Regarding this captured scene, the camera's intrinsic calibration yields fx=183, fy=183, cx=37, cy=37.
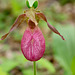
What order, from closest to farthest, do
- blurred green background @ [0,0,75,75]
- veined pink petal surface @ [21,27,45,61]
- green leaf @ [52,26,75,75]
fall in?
veined pink petal surface @ [21,27,45,61]
blurred green background @ [0,0,75,75]
green leaf @ [52,26,75,75]

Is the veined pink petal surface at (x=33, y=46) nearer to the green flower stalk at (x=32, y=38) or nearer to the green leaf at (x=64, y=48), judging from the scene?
the green flower stalk at (x=32, y=38)

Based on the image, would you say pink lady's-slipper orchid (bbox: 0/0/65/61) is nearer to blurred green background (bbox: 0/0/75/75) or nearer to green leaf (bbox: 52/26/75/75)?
blurred green background (bbox: 0/0/75/75)

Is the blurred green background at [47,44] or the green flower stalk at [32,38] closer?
the green flower stalk at [32,38]

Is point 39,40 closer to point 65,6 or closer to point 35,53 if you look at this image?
point 35,53

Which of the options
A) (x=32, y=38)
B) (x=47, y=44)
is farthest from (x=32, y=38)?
(x=47, y=44)

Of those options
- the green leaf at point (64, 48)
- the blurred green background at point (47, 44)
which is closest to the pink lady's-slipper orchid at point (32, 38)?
the blurred green background at point (47, 44)

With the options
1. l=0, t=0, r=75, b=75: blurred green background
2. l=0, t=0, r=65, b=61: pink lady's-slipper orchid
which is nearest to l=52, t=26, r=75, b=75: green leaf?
l=0, t=0, r=75, b=75: blurred green background
